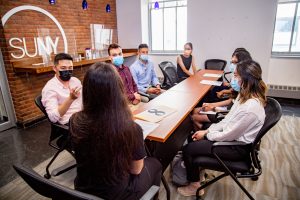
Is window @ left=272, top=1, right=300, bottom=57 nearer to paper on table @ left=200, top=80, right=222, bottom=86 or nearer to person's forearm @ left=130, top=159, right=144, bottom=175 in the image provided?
paper on table @ left=200, top=80, right=222, bottom=86

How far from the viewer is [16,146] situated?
2.78 meters

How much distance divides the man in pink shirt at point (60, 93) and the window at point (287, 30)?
4285mm

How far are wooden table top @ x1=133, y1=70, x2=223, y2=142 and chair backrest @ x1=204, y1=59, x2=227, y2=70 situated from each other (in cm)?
152

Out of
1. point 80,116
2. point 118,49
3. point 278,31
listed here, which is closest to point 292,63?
point 278,31

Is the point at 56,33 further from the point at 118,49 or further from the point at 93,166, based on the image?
the point at 93,166

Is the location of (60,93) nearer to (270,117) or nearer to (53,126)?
(53,126)

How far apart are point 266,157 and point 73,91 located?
87.6 inches

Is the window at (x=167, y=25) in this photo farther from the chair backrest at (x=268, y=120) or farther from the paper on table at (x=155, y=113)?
the chair backrest at (x=268, y=120)

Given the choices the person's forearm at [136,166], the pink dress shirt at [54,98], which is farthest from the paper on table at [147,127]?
the pink dress shirt at [54,98]

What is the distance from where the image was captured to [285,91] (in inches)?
170

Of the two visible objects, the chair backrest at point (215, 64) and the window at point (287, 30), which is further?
the chair backrest at point (215, 64)

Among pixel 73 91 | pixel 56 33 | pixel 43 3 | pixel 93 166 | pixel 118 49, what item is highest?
pixel 43 3

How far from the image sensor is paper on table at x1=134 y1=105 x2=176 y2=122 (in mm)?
1748

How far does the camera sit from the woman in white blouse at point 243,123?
1.50 meters
